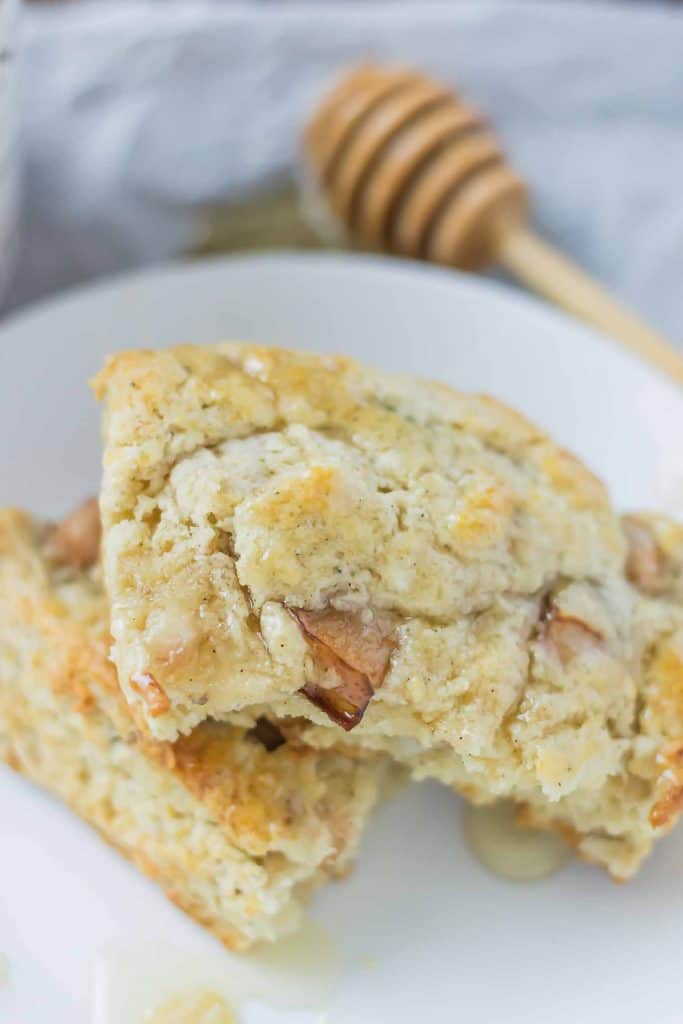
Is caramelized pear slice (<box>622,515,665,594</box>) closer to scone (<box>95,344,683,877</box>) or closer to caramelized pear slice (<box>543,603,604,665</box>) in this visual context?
scone (<box>95,344,683,877</box>)

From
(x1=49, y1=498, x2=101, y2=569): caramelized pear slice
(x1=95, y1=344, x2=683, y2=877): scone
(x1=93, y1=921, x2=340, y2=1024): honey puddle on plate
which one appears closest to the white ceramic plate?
(x1=93, y1=921, x2=340, y2=1024): honey puddle on plate

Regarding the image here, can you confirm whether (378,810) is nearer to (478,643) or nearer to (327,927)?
(327,927)

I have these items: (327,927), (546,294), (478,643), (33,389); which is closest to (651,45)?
(546,294)

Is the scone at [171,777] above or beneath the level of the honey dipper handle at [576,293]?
beneath

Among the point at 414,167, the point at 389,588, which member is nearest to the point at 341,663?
the point at 389,588

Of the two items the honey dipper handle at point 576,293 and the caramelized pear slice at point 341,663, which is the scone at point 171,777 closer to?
the caramelized pear slice at point 341,663

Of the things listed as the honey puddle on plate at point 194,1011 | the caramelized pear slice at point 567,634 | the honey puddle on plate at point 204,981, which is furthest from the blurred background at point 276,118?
the honey puddle on plate at point 194,1011

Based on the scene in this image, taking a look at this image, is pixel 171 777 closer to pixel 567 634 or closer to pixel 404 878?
pixel 404 878
